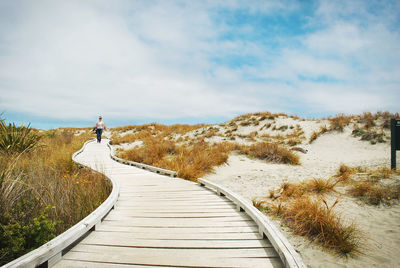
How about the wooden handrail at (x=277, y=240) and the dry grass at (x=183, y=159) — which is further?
the dry grass at (x=183, y=159)

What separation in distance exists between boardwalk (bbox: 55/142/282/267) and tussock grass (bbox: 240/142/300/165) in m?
6.60

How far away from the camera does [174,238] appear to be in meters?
2.75

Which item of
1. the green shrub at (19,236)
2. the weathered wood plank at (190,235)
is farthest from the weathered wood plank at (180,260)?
the green shrub at (19,236)

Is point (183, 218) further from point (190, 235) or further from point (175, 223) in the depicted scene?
point (190, 235)

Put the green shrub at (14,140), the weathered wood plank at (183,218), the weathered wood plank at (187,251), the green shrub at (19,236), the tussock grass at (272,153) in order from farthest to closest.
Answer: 1. the tussock grass at (272,153)
2. the green shrub at (14,140)
3. the weathered wood plank at (183,218)
4. the green shrub at (19,236)
5. the weathered wood plank at (187,251)

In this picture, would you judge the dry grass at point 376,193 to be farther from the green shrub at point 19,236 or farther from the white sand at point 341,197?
the green shrub at point 19,236

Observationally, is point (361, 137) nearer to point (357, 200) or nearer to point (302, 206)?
point (357, 200)

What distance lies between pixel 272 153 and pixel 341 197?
226 inches

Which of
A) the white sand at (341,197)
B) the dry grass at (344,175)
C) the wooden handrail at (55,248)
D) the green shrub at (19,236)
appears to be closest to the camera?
the wooden handrail at (55,248)

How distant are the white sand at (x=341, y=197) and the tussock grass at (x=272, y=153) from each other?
45 centimetres

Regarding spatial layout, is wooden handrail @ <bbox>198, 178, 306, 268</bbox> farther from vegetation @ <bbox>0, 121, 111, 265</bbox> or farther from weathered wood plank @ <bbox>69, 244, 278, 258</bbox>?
vegetation @ <bbox>0, 121, 111, 265</bbox>

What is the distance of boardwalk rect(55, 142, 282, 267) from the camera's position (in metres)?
2.27

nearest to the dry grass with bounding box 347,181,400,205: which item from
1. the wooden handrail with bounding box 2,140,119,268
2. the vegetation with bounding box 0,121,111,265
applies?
the wooden handrail with bounding box 2,140,119,268

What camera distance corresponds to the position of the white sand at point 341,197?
113 inches
